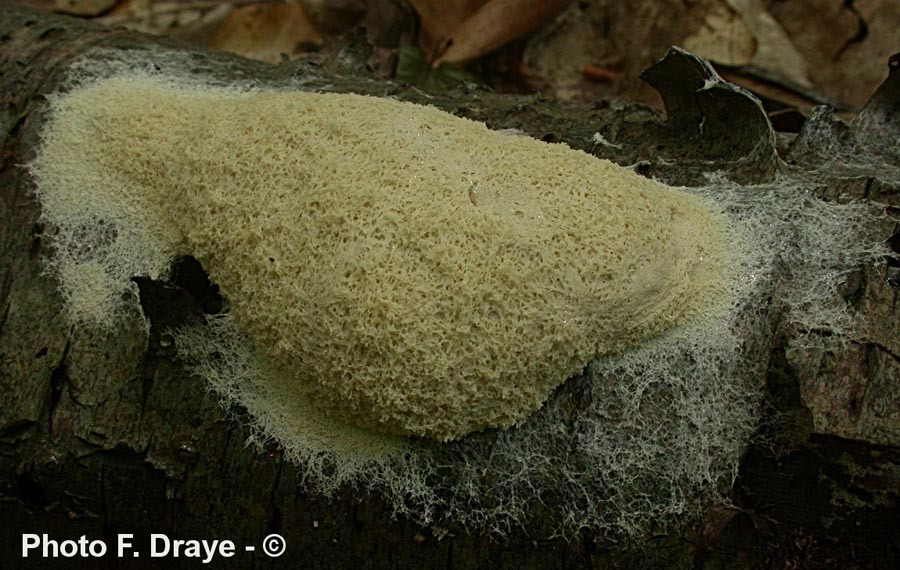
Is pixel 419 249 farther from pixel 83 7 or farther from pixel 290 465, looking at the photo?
pixel 83 7

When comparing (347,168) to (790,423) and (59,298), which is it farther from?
(790,423)

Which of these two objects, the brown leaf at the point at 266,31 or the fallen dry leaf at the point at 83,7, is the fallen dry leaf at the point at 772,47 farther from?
the fallen dry leaf at the point at 83,7

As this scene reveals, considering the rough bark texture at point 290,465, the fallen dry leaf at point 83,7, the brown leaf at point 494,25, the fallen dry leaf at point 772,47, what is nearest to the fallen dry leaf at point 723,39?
the fallen dry leaf at point 772,47

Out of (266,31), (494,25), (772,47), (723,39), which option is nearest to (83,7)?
(266,31)

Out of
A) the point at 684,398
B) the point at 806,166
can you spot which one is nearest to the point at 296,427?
the point at 684,398

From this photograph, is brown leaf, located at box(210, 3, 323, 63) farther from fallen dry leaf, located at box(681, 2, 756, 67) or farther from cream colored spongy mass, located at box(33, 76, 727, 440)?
cream colored spongy mass, located at box(33, 76, 727, 440)

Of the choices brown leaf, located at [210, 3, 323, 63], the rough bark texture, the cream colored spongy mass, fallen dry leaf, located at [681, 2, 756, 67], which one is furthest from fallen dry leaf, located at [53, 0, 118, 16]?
fallen dry leaf, located at [681, 2, 756, 67]
